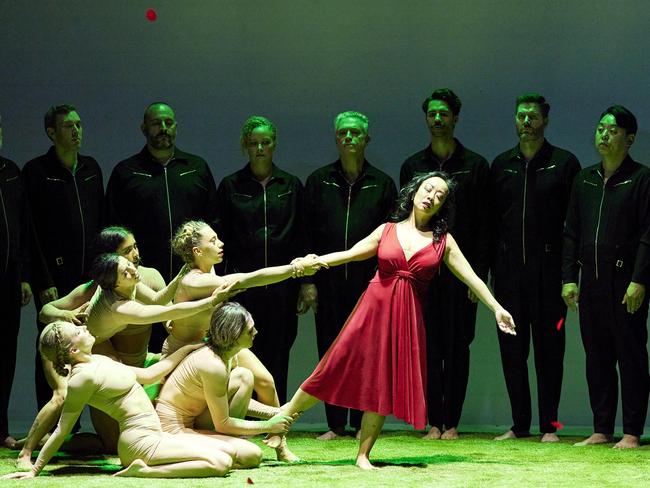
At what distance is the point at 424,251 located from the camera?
6.43m

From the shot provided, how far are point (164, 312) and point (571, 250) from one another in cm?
272

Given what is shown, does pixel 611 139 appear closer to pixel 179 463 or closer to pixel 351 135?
pixel 351 135

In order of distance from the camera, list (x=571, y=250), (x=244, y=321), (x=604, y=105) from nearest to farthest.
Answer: (x=244, y=321)
(x=571, y=250)
(x=604, y=105)

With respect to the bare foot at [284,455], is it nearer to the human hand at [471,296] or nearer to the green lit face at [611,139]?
the human hand at [471,296]

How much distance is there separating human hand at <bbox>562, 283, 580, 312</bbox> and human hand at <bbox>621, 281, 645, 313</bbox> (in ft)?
1.08

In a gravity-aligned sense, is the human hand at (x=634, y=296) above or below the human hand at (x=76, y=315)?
above

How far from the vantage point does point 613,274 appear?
740 centimetres

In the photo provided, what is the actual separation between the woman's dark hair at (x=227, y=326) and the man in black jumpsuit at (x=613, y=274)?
234 cm

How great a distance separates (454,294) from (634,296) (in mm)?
1162

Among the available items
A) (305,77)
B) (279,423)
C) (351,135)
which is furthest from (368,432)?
(305,77)

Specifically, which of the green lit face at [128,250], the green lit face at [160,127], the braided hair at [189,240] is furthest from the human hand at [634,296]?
the green lit face at [160,127]

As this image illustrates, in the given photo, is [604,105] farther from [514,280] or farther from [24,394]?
[24,394]

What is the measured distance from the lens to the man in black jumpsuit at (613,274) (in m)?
7.35

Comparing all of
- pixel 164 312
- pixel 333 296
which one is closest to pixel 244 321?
pixel 164 312
